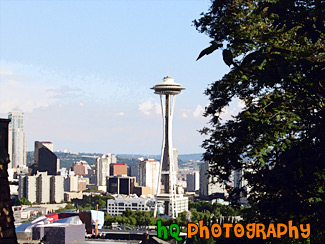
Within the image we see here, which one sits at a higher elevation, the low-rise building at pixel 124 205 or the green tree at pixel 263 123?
the green tree at pixel 263 123

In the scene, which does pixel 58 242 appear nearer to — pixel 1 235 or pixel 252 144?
pixel 252 144

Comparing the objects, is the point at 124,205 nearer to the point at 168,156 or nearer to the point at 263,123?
the point at 168,156

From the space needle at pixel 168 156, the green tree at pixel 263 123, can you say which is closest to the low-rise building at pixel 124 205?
the space needle at pixel 168 156

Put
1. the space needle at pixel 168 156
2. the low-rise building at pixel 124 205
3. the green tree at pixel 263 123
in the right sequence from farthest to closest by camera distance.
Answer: the low-rise building at pixel 124 205 < the space needle at pixel 168 156 < the green tree at pixel 263 123

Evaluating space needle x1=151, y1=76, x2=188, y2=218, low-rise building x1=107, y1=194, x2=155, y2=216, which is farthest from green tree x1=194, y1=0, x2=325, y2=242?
low-rise building x1=107, y1=194, x2=155, y2=216

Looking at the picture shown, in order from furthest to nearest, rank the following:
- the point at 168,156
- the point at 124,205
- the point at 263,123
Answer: the point at 124,205
the point at 168,156
the point at 263,123

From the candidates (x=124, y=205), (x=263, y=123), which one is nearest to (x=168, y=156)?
(x=124, y=205)

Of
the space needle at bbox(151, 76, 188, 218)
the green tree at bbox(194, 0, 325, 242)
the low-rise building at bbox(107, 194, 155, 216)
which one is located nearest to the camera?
the green tree at bbox(194, 0, 325, 242)

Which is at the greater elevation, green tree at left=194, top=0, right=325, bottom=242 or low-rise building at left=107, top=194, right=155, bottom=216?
green tree at left=194, top=0, right=325, bottom=242

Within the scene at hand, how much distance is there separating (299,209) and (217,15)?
18.8 ft

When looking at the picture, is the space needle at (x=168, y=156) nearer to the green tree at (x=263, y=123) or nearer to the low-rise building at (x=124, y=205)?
the low-rise building at (x=124, y=205)

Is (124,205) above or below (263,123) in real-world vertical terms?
below

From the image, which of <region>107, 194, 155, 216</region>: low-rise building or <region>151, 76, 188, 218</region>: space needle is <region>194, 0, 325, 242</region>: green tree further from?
<region>107, 194, 155, 216</region>: low-rise building

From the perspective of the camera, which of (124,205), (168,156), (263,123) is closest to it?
(263,123)
